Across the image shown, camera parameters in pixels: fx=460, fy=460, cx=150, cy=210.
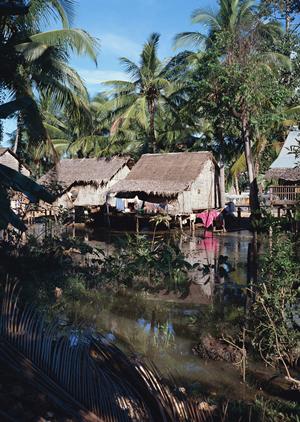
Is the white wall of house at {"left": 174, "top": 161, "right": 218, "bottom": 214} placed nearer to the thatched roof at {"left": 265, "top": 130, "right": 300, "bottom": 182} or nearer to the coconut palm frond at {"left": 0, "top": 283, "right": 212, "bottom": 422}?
the thatched roof at {"left": 265, "top": 130, "right": 300, "bottom": 182}

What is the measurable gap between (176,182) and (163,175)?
4.10 feet

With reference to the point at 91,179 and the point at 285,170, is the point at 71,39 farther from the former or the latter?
the point at 91,179

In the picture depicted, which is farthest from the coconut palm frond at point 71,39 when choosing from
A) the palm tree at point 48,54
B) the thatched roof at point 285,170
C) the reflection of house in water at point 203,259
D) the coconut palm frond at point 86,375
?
the coconut palm frond at point 86,375

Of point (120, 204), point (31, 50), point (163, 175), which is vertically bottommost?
point (120, 204)

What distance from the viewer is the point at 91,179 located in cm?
2844

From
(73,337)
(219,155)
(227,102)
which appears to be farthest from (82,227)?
(73,337)

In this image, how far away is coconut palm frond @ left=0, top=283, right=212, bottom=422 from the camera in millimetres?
1876

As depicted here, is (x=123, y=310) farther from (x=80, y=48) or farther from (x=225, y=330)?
(x=80, y=48)

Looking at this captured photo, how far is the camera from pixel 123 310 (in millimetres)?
7809

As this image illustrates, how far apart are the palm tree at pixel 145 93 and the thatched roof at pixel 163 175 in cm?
234

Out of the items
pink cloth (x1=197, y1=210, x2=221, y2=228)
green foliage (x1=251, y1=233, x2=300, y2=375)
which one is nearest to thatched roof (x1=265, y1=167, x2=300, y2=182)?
pink cloth (x1=197, y1=210, x2=221, y2=228)

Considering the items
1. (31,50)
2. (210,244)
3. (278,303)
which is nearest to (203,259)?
(210,244)

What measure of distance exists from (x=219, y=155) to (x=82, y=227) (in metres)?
9.96

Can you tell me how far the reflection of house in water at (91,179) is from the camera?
28344mm
